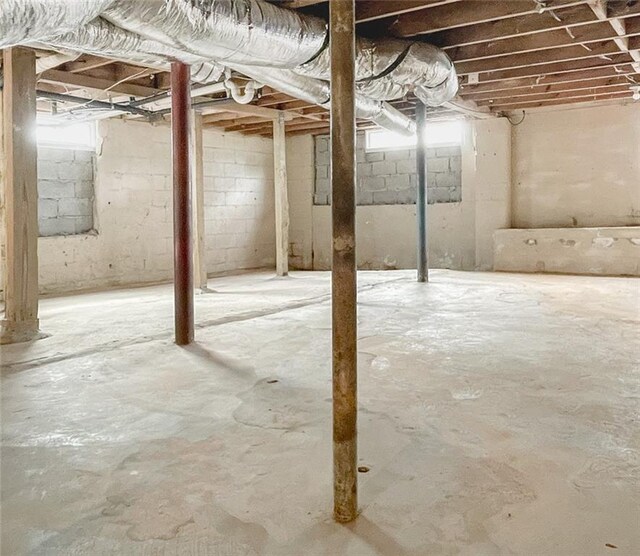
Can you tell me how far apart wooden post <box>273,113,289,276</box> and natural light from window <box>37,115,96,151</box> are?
7.46ft

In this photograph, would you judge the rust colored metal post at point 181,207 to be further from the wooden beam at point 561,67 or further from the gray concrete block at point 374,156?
the gray concrete block at point 374,156

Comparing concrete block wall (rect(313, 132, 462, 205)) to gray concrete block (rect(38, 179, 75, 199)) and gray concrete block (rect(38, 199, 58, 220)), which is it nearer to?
gray concrete block (rect(38, 179, 75, 199))

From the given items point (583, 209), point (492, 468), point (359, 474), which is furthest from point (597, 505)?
point (583, 209)

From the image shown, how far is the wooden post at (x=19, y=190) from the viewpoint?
145 inches

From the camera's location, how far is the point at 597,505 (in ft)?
4.93

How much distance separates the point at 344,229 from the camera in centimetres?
145

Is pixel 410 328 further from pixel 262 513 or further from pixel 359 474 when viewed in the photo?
pixel 262 513

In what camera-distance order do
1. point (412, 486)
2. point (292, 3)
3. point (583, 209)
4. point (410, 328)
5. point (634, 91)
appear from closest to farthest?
point (412, 486), point (292, 3), point (410, 328), point (634, 91), point (583, 209)

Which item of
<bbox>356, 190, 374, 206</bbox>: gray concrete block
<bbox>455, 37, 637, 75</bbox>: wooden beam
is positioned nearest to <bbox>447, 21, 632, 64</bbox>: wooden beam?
<bbox>455, 37, 637, 75</bbox>: wooden beam

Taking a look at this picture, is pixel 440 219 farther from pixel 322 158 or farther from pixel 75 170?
pixel 75 170

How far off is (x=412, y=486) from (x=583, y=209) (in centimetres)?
687

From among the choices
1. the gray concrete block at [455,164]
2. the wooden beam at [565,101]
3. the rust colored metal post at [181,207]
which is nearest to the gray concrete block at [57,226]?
the rust colored metal post at [181,207]

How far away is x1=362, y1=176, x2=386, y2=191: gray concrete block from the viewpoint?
29.4 feet

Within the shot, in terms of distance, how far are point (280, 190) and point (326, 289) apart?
2.01 meters
